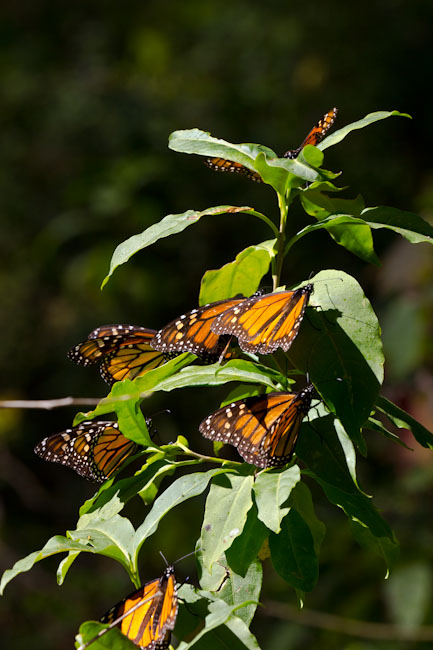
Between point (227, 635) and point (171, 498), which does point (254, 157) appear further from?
point (227, 635)

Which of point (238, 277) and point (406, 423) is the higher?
point (238, 277)

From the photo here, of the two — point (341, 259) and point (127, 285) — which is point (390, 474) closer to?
point (341, 259)

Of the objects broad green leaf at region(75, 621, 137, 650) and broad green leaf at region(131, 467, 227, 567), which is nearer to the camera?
broad green leaf at region(75, 621, 137, 650)

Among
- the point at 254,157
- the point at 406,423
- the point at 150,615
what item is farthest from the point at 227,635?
the point at 254,157

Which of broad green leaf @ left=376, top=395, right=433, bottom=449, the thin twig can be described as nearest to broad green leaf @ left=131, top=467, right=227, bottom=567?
broad green leaf @ left=376, top=395, right=433, bottom=449

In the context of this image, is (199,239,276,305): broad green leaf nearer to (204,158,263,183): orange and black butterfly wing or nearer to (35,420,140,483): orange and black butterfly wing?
(204,158,263,183): orange and black butterfly wing

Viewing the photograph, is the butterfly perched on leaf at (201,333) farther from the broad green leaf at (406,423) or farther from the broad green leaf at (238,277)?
the broad green leaf at (406,423)
